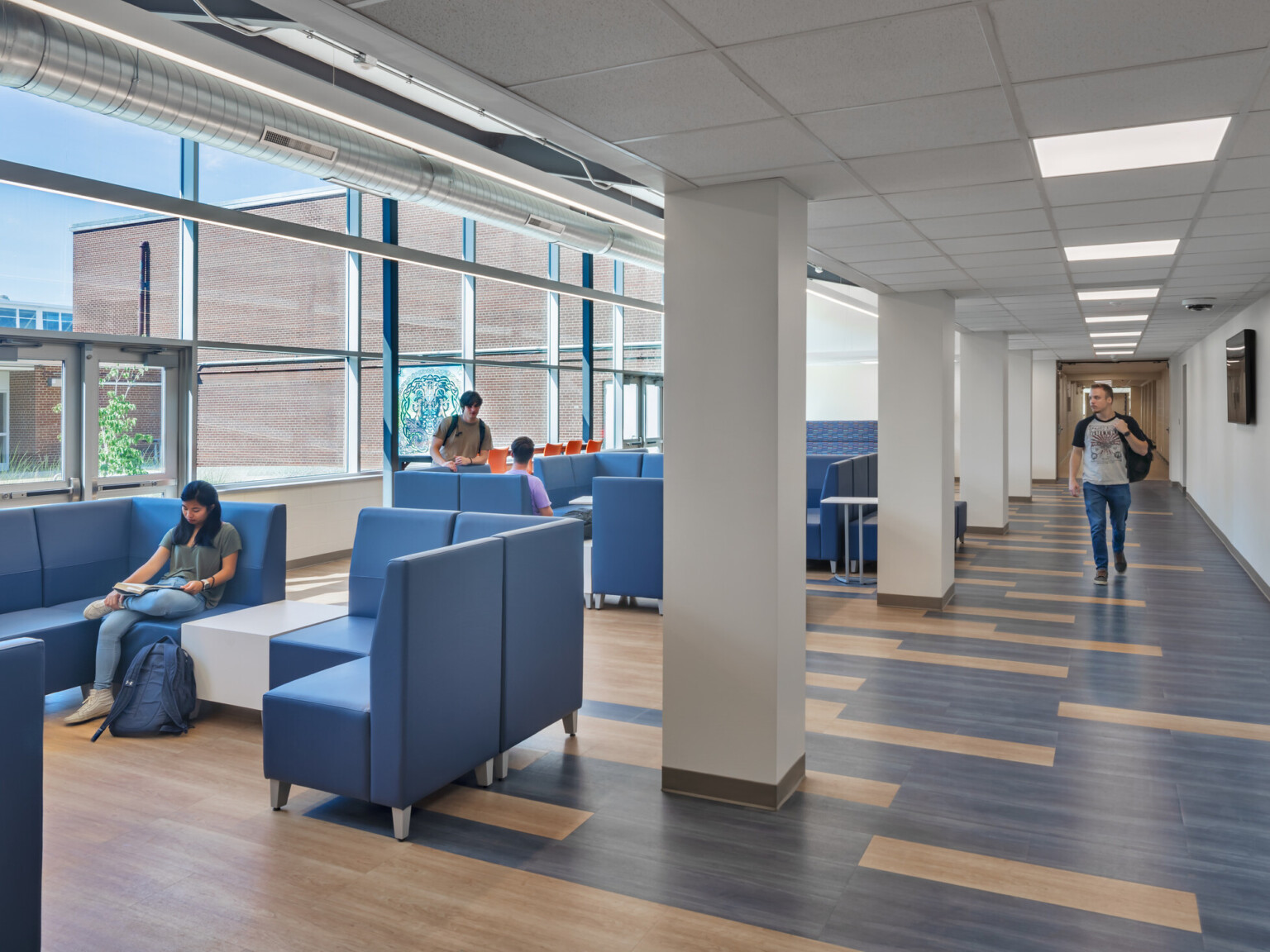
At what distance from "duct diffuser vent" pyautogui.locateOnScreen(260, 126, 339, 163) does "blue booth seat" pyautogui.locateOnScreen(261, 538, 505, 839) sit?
334 cm

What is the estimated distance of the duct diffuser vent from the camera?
532cm

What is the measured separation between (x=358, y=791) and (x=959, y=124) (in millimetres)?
2940

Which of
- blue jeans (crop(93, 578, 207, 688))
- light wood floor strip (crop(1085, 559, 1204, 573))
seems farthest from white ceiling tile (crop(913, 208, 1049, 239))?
light wood floor strip (crop(1085, 559, 1204, 573))

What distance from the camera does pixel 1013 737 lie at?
13.2ft

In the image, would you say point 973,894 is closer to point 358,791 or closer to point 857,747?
point 857,747

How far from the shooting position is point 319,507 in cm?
884

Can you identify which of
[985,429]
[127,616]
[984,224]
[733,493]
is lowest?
[127,616]

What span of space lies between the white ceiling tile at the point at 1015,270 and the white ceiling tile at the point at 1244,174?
191 cm

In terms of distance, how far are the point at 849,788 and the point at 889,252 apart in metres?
2.96

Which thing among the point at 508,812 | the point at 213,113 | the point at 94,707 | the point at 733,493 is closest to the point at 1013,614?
the point at 733,493

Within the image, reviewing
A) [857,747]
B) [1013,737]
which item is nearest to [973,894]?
[857,747]

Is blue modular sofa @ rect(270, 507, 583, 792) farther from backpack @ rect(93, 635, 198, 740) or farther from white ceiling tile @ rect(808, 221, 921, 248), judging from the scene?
white ceiling tile @ rect(808, 221, 921, 248)

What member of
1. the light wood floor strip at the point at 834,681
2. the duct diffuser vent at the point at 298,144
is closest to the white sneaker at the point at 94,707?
the duct diffuser vent at the point at 298,144

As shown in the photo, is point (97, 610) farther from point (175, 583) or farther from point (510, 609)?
point (510, 609)
